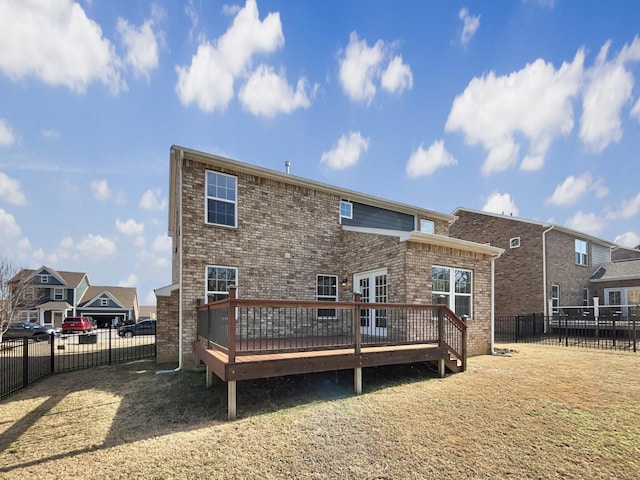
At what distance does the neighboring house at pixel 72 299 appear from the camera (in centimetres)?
3638

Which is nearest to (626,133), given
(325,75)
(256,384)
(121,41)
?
(325,75)

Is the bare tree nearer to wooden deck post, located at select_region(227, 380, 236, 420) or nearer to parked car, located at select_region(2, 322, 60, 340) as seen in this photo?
parked car, located at select_region(2, 322, 60, 340)

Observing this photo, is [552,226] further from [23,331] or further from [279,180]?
[23,331]

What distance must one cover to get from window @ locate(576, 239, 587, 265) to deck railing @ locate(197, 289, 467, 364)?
54.7ft

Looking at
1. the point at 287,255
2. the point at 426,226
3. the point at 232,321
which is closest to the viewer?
the point at 232,321

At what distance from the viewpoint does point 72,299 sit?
38.9 m

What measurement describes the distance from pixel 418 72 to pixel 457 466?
11.6 meters

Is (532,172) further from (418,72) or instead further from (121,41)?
(121,41)

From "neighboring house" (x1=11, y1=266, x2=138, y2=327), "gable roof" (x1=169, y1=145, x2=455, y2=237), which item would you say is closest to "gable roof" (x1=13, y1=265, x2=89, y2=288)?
"neighboring house" (x1=11, y1=266, x2=138, y2=327)

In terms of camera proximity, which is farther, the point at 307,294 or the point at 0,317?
the point at 0,317

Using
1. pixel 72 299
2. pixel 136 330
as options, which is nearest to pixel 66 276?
pixel 72 299

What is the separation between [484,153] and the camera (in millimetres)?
15078

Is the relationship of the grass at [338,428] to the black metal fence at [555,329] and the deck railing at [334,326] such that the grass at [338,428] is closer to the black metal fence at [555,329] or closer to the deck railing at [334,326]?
the deck railing at [334,326]

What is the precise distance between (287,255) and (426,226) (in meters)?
7.30
